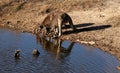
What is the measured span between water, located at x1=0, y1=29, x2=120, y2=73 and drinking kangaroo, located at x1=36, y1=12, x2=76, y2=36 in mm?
1708

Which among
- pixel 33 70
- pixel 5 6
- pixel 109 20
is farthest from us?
pixel 5 6

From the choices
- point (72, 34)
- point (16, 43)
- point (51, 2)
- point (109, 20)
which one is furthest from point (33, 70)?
point (51, 2)

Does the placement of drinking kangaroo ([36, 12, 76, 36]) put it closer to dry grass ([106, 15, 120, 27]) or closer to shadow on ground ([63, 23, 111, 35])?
shadow on ground ([63, 23, 111, 35])

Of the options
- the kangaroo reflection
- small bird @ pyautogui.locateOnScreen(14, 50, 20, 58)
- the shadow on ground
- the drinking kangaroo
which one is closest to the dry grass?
the shadow on ground

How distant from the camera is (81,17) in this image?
46469 mm

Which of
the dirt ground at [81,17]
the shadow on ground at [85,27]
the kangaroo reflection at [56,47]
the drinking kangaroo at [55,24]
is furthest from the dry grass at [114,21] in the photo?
the kangaroo reflection at [56,47]

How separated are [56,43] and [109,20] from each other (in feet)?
29.7

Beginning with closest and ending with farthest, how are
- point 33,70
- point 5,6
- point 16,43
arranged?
point 33,70, point 16,43, point 5,6

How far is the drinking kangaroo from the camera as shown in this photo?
134ft

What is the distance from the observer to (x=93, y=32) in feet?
136

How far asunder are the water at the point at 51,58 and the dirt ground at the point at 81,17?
6.19 feet

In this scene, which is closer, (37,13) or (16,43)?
(16,43)

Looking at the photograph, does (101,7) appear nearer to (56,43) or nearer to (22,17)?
(22,17)

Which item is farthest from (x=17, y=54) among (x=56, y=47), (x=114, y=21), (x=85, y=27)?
(x=114, y=21)
